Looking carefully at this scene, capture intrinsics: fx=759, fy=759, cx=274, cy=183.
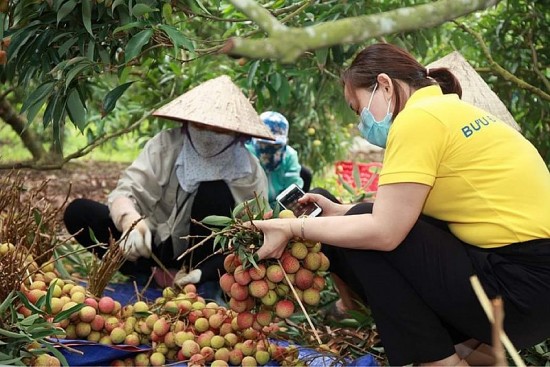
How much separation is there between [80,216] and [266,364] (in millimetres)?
1030


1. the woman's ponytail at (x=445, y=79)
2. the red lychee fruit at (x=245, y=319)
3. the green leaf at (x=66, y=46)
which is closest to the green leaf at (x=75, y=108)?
the green leaf at (x=66, y=46)

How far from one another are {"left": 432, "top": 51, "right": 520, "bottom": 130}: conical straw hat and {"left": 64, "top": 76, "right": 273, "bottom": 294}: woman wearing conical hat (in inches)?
27.1

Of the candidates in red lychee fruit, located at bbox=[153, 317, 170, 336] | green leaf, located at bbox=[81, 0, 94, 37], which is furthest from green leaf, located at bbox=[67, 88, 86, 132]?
red lychee fruit, located at bbox=[153, 317, 170, 336]

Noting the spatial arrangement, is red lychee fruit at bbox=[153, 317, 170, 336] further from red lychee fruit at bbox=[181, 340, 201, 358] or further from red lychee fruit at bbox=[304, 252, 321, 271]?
red lychee fruit at bbox=[304, 252, 321, 271]

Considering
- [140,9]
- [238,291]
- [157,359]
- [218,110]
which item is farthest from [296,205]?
[218,110]

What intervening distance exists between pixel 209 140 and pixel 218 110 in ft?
0.42

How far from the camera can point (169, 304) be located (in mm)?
2008

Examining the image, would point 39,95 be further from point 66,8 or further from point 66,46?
point 66,8

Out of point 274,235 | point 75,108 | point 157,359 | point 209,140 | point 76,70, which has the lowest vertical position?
point 157,359

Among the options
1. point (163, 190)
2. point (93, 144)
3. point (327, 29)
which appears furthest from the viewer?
point (93, 144)

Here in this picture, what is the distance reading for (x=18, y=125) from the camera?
3469 mm

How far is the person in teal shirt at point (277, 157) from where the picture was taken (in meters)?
3.27

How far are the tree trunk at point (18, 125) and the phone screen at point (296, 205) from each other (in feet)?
4.44

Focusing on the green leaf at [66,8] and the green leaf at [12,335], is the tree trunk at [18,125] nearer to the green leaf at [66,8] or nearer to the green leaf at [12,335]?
the green leaf at [66,8]
